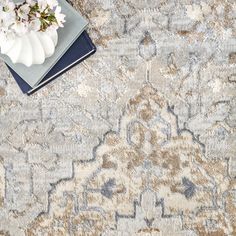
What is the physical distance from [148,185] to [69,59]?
0.33m

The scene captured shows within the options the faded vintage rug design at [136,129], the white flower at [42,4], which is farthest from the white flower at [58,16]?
the faded vintage rug design at [136,129]

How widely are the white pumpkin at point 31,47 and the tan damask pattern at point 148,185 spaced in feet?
0.74

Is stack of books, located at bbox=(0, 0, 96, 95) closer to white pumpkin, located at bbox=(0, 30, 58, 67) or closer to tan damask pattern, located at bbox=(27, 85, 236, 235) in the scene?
white pumpkin, located at bbox=(0, 30, 58, 67)

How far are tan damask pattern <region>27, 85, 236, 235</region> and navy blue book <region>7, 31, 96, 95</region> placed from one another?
0.49 feet

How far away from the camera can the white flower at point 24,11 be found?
0.92m

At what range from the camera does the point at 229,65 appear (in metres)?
1.10

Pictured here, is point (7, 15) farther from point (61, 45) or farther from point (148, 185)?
point (148, 185)

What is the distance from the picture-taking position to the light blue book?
1.04 metres

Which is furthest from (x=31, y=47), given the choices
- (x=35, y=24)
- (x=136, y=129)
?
(x=136, y=129)

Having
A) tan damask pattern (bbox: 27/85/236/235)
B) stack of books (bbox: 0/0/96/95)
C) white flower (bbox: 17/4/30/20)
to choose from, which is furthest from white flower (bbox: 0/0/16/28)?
tan damask pattern (bbox: 27/85/236/235)

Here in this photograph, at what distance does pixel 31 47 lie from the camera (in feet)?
3.23

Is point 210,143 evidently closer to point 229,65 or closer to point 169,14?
point 229,65

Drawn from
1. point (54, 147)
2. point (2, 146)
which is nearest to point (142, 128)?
point (54, 147)

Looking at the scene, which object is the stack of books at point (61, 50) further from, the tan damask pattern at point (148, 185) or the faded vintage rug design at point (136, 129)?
the tan damask pattern at point (148, 185)
